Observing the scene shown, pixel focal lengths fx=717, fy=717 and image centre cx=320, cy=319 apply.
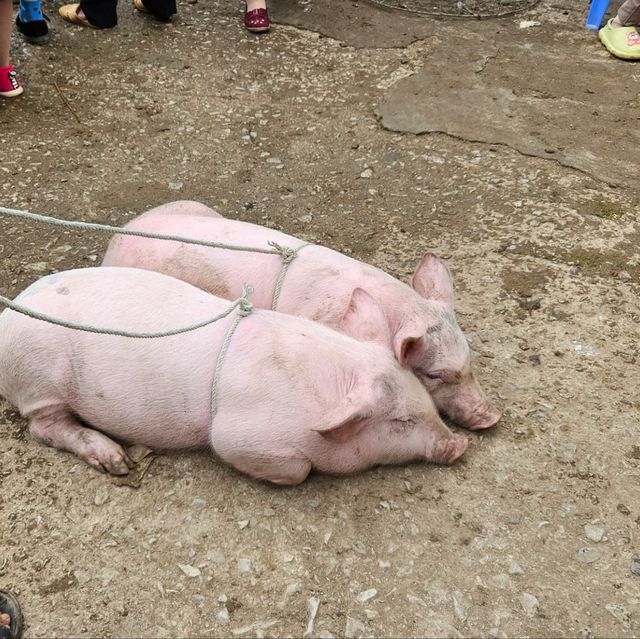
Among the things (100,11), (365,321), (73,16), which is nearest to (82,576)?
(365,321)

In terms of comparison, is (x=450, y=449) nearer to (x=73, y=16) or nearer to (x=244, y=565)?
(x=244, y=565)

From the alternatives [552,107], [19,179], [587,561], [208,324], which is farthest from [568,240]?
[19,179]

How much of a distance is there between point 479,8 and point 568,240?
3.46m

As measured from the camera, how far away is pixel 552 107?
4789 mm

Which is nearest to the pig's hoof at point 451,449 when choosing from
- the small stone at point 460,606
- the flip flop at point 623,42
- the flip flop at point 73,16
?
the small stone at point 460,606

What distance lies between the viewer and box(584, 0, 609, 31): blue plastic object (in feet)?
19.1

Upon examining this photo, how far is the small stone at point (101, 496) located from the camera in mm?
2381

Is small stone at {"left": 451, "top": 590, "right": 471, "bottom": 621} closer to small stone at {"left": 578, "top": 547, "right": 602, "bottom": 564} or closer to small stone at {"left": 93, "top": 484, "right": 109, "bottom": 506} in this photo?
small stone at {"left": 578, "top": 547, "right": 602, "bottom": 564}

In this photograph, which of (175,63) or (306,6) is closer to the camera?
(175,63)

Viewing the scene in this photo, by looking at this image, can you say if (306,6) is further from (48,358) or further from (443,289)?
(48,358)

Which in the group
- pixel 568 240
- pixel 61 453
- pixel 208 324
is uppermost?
pixel 208 324

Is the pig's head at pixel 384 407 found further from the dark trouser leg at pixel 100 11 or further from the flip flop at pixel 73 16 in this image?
the flip flop at pixel 73 16

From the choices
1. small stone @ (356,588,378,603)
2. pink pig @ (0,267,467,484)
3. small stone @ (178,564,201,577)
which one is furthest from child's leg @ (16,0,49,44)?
small stone @ (356,588,378,603)

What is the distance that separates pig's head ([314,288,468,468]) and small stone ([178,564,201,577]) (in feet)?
1.90
